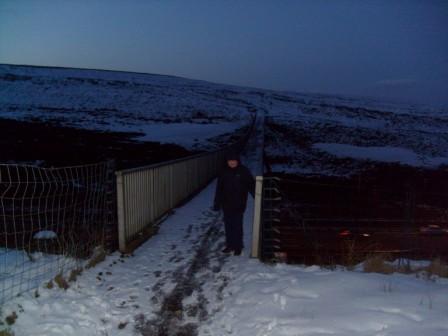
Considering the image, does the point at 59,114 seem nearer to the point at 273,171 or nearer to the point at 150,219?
the point at 273,171

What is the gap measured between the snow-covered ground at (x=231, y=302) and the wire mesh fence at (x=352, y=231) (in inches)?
47.8

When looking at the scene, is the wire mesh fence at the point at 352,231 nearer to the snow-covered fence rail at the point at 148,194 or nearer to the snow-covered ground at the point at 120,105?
the snow-covered fence rail at the point at 148,194

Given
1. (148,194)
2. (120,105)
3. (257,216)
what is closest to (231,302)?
(257,216)

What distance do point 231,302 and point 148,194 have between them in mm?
3989

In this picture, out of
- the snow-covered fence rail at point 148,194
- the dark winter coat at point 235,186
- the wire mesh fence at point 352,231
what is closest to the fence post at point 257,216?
the wire mesh fence at point 352,231

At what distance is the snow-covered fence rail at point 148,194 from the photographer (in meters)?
7.51

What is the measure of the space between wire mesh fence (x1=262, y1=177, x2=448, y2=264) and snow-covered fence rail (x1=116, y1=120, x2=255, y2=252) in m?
2.36

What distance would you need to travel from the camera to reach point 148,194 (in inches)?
352

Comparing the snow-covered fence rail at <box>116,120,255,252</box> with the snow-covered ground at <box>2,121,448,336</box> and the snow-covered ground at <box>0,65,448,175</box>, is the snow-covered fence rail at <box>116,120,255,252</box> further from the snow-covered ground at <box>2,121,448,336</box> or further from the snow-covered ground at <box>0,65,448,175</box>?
the snow-covered ground at <box>0,65,448,175</box>

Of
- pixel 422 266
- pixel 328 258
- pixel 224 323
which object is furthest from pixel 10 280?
pixel 422 266

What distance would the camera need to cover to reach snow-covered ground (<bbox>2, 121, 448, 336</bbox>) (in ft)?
14.9

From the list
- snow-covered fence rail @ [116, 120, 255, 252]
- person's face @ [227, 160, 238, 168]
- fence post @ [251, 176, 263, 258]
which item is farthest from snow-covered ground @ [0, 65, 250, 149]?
fence post @ [251, 176, 263, 258]

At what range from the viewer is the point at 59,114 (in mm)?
51594

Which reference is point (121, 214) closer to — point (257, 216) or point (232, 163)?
point (232, 163)
